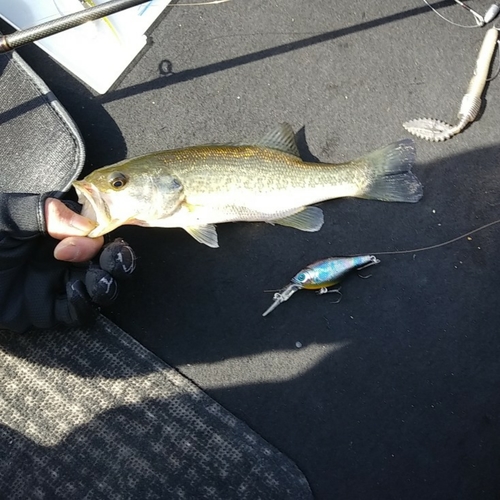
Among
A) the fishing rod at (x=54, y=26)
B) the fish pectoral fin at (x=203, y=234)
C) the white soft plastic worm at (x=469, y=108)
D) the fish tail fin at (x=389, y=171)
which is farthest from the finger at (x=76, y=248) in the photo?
the white soft plastic worm at (x=469, y=108)

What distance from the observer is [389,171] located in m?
2.07

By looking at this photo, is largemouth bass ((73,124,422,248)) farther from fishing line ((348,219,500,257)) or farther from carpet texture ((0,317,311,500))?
carpet texture ((0,317,311,500))

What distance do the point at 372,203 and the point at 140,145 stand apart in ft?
3.40

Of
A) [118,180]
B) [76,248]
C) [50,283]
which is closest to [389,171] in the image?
[118,180]

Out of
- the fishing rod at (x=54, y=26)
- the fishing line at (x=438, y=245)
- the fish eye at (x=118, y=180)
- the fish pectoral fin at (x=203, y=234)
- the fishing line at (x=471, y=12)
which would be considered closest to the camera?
the fishing rod at (x=54, y=26)

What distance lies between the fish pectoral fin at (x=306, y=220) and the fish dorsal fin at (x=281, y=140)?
0.24 m

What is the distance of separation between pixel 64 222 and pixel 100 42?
0.95m

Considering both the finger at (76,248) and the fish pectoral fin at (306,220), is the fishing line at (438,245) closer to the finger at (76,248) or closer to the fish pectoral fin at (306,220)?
the fish pectoral fin at (306,220)

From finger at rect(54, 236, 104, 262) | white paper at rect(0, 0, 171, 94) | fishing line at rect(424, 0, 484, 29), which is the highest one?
white paper at rect(0, 0, 171, 94)

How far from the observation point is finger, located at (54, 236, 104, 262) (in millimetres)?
1875

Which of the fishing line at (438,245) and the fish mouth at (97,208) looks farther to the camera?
the fishing line at (438,245)

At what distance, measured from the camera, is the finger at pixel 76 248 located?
1.88 m

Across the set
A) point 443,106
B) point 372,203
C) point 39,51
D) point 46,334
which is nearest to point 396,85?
point 443,106

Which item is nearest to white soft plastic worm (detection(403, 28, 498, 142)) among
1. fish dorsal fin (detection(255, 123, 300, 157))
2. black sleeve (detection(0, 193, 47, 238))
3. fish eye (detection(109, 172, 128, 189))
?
fish dorsal fin (detection(255, 123, 300, 157))
